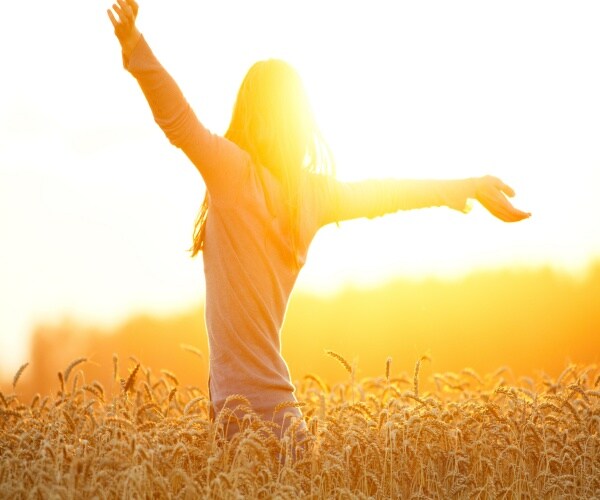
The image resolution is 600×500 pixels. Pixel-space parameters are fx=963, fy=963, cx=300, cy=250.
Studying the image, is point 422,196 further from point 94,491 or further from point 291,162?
point 94,491

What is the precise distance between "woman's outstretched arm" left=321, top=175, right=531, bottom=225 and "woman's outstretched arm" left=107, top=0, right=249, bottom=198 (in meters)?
0.85

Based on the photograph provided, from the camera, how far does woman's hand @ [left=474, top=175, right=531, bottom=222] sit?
4.88 metres

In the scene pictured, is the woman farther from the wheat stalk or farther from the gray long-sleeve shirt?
the wheat stalk

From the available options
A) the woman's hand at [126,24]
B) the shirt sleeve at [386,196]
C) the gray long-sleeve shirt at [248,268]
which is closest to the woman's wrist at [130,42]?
the woman's hand at [126,24]

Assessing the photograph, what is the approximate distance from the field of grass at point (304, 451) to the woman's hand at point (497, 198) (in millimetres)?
868

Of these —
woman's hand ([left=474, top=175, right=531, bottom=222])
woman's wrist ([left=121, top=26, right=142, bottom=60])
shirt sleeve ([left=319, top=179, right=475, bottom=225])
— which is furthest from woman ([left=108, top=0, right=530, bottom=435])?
woman's hand ([left=474, top=175, right=531, bottom=222])

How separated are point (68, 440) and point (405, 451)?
153 centimetres

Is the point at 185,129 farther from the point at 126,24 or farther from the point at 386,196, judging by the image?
the point at 386,196

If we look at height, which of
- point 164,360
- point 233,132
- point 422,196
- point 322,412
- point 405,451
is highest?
point 233,132

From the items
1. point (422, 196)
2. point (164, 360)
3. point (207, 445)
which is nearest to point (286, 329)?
point (164, 360)

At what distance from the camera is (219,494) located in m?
3.47

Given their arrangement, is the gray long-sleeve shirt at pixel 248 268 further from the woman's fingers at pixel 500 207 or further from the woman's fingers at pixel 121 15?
the woman's fingers at pixel 500 207

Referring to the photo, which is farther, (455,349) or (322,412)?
(455,349)

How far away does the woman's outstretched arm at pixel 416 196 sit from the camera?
469cm
